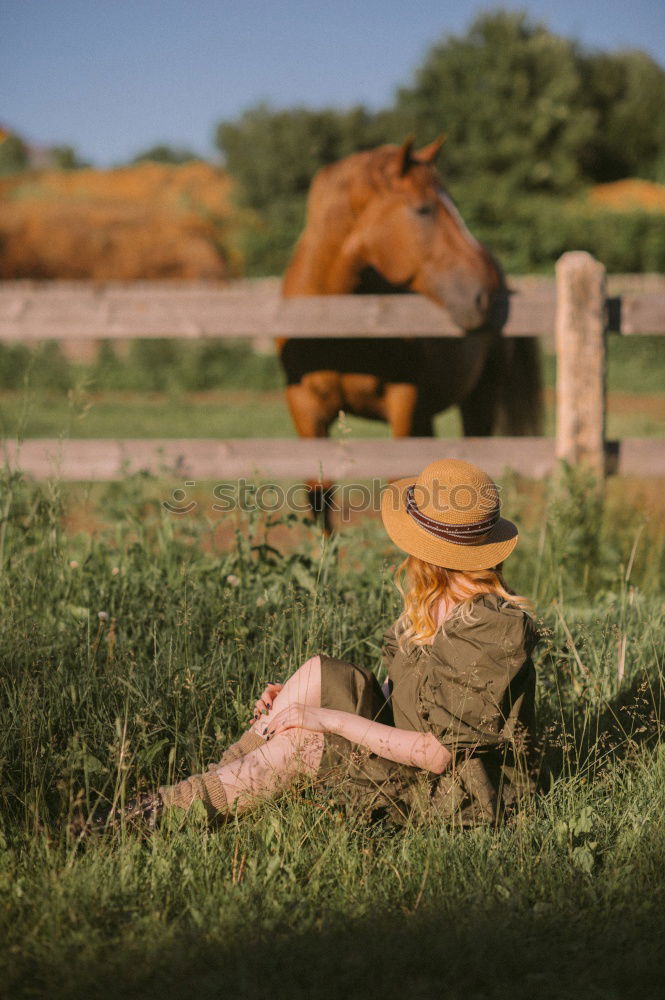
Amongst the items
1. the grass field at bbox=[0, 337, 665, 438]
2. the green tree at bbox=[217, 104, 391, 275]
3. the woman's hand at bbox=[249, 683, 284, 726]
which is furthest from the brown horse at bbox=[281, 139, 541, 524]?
the green tree at bbox=[217, 104, 391, 275]

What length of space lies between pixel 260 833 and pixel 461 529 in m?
0.84

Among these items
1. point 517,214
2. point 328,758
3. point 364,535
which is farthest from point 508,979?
point 517,214

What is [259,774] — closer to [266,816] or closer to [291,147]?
[266,816]

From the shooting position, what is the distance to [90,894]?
185 cm

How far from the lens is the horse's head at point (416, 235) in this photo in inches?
177

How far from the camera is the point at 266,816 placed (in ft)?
7.07

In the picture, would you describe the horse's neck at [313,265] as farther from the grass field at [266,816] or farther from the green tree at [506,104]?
the green tree at [506,104]

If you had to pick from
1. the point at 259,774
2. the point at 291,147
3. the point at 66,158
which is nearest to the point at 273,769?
the point at 259,774

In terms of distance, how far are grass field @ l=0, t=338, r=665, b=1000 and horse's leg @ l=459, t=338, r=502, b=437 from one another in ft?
8.87

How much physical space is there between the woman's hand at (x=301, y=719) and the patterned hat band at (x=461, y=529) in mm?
504

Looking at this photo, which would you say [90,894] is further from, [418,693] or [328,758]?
[418,693]

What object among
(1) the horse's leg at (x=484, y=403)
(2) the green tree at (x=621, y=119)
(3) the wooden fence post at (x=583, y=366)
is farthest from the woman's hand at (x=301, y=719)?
(2) the green tree at (x=621, y=119)

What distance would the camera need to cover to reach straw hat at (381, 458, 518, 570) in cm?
216

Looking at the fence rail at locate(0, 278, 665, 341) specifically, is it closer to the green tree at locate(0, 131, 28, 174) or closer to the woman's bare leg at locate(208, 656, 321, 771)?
the woman's bare leg at locate(208, 656, 321, 771)
